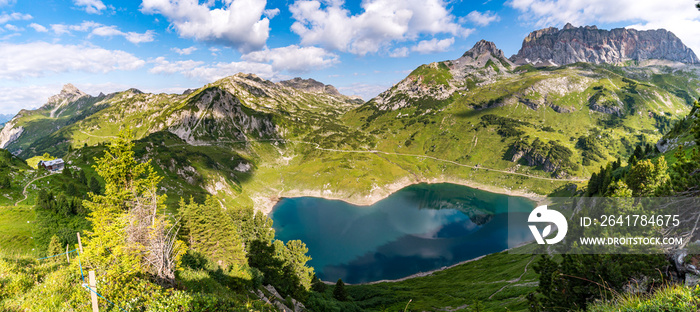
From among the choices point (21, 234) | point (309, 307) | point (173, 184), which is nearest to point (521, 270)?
point (309, 307)

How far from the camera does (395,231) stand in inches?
5231

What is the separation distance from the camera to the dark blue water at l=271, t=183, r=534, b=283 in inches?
4141

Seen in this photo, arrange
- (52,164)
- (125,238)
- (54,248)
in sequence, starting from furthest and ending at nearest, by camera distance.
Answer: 1. (52,164)
2. (54,248)
3. (125,238)

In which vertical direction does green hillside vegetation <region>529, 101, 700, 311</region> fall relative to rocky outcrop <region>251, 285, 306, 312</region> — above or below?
above

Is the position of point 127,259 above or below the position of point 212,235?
above

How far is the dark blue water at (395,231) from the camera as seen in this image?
105 metres

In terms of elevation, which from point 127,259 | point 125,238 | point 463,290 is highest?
point 125,238

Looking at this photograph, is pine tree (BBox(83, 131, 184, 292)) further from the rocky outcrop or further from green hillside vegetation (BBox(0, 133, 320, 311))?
the rocky outcrop

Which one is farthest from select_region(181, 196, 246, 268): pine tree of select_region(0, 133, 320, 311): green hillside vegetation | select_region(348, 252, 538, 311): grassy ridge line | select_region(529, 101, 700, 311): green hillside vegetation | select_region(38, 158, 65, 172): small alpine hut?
select_region(38, 158, 65, 172): small alpine hut

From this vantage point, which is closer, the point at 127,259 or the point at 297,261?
the point at 127,259

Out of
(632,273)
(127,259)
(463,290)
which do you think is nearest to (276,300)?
(127,259)

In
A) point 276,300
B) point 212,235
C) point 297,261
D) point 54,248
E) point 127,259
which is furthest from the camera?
point 297,261

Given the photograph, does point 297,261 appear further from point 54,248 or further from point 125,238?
point 125,238

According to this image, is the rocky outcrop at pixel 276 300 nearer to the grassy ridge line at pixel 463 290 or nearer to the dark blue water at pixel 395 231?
the grassy ridge line at pixel 463 290
